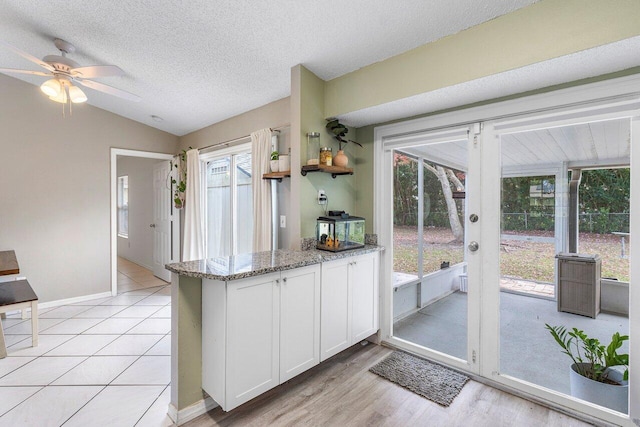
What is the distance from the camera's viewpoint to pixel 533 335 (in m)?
2.20

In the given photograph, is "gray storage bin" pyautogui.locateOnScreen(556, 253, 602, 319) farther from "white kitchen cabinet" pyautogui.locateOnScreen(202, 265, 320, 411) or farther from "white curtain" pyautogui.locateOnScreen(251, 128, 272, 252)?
"white curtain" pyautogui.locateOnScreen(251, 128, 272, 252)

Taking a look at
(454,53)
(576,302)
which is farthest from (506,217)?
(454,53)

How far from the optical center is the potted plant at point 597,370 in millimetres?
1850

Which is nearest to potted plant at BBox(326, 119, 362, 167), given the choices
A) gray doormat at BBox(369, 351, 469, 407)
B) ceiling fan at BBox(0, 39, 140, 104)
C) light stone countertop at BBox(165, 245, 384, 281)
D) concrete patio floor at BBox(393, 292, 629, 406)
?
light stone countertop at BBox(165, 245, 384, 281)

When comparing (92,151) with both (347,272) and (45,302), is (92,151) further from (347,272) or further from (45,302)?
(347,272)

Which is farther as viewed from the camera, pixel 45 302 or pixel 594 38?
pixel 45 302

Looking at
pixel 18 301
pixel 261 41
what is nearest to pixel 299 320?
pixel 261 41

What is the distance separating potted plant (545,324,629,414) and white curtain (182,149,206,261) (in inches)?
162

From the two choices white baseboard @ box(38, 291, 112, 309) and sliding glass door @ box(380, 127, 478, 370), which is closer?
sliding glass door @ box(380, 127, 478, 370)

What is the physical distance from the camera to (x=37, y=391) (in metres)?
2.12

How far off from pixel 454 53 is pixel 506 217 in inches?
48.6

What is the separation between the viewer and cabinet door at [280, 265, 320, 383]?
6.56 feet

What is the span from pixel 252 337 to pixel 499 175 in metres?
2.07

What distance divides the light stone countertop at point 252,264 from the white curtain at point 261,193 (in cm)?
80
